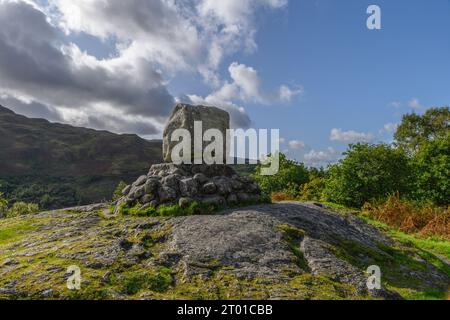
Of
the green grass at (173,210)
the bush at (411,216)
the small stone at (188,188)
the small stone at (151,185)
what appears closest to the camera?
the green grass at (173,210)

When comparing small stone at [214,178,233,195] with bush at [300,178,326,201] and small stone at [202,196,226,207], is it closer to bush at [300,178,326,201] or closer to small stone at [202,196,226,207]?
small stone at [202,196,226,207]

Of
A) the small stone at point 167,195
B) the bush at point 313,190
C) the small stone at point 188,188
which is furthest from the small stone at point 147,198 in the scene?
the bush at point 313,190

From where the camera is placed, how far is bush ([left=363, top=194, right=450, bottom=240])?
2094cm

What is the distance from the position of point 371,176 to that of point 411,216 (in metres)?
4.80

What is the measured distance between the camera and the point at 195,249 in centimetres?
1023

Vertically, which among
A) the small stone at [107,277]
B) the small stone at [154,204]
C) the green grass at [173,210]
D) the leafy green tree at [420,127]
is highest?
the leafy green tree at [420,127]

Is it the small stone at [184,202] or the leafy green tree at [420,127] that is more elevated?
the leafy green tree at [420,127]

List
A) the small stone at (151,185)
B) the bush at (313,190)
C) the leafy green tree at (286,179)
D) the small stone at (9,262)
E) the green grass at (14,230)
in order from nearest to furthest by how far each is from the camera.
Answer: the small stone at (9,262) → the green grass at (14,230) → the small stone at (151,185) → the bush at (313,190) → the leafy green tree at (286,179)

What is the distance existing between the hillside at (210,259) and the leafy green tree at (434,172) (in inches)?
567

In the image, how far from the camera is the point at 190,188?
582 inches

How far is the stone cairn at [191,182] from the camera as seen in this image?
14648 millimetres

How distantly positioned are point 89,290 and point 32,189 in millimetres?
157089

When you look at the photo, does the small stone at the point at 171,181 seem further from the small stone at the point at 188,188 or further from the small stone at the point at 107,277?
the small stone at the point at 107,277
